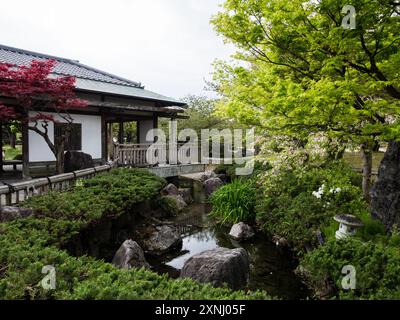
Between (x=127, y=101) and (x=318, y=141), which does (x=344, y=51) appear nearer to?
(x=318, y=141)

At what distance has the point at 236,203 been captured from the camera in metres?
11.1

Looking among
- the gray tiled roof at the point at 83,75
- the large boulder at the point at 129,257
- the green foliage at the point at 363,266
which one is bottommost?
the large boulder at the point at 129,257

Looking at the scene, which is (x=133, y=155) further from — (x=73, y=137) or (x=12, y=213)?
(x=12, y=213)

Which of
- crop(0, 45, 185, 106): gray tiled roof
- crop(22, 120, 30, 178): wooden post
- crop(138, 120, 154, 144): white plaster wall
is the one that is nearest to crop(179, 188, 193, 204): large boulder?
crop(138, 120, 154, 144): white plaster wall

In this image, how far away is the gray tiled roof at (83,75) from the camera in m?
13.5

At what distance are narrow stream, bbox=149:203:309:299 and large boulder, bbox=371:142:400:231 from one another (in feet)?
7.60

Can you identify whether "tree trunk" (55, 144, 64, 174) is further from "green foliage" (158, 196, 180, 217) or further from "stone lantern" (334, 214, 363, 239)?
"stone lantern" (334, 214, 363, 239)

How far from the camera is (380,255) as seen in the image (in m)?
4.06

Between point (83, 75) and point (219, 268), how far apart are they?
13.8m

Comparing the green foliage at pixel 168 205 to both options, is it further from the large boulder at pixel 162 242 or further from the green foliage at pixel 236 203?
the large boulder at pixel 162 242

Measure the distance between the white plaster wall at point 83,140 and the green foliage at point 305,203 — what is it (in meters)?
8.30

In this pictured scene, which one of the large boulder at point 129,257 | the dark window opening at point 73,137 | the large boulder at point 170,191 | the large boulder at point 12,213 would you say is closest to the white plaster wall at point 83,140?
the dark window opening at point 73,137
